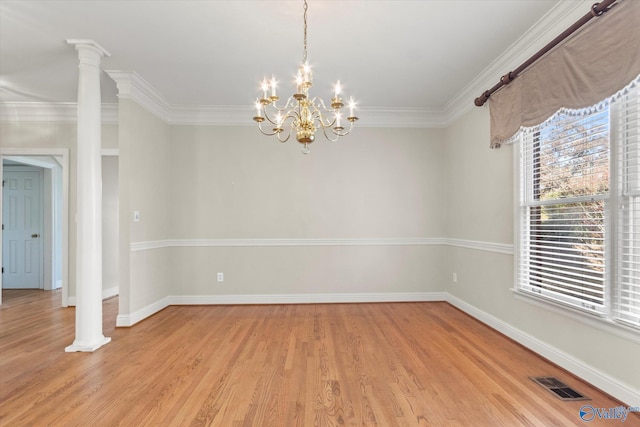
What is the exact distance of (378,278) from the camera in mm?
4738

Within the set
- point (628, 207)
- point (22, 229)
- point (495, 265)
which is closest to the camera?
point (628, 207)

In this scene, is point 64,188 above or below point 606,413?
above

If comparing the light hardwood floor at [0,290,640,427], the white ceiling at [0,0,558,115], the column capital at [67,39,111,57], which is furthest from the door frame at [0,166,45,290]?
the column capital at [67,39,111,57]

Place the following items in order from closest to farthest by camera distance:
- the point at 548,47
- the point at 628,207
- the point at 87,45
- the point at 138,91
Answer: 1. the point at 628,207
2. the point at 548,47
3. the point at 87,45
4. the point at 138,91

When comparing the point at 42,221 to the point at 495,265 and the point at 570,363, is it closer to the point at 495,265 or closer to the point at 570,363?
the point at 495,265

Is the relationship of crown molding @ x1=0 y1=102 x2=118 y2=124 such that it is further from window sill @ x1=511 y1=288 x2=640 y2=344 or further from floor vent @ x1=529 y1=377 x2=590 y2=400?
floor vent @ x1=529 y1=377 x2=590 y2=400

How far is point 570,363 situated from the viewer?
2.45 meters

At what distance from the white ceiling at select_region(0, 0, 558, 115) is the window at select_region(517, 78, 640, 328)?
985 millimetres

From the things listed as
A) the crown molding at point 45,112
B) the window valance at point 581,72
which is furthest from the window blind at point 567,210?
the crown molding at point 45,112

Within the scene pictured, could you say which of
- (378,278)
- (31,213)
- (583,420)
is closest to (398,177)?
(378,278)

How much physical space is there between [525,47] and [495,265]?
2.09 meters

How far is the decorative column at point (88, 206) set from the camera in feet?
9.96

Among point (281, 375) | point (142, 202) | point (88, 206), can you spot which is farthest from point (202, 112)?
point (281, 375)

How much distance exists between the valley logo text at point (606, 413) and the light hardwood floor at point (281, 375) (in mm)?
38
